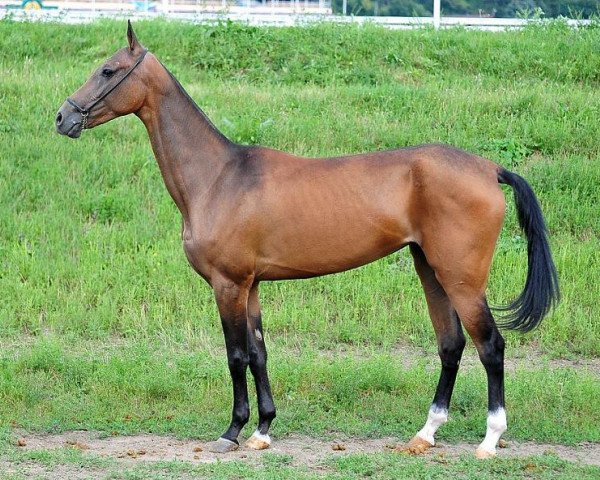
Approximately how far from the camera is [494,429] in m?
6.48

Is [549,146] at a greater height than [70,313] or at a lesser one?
greater

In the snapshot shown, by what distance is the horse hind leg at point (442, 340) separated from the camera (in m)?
6.79

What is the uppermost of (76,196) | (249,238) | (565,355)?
(249,238)

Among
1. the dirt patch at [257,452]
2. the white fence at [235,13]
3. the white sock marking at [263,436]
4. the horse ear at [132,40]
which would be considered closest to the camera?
the dirt patch at [257,452]

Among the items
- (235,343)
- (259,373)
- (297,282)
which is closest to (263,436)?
(259,373)

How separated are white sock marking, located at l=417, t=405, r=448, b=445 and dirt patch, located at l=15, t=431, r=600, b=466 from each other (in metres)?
0.11

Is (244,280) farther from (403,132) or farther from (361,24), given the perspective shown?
(361,24)

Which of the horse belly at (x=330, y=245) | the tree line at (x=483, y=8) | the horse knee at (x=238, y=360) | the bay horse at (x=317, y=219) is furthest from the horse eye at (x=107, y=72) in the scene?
the tree line at (x=483, y=8)

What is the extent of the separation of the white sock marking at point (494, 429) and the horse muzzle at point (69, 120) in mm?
3301

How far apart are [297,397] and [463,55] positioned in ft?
28.1

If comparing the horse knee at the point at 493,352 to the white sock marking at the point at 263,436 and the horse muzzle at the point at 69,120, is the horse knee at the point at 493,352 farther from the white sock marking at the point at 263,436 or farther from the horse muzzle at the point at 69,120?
the horse muzzle at the point at 69,120

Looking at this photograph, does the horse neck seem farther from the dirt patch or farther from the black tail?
the black tail

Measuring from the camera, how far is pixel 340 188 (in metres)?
6.67


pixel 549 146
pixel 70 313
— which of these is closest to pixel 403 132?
pixel 549 146
